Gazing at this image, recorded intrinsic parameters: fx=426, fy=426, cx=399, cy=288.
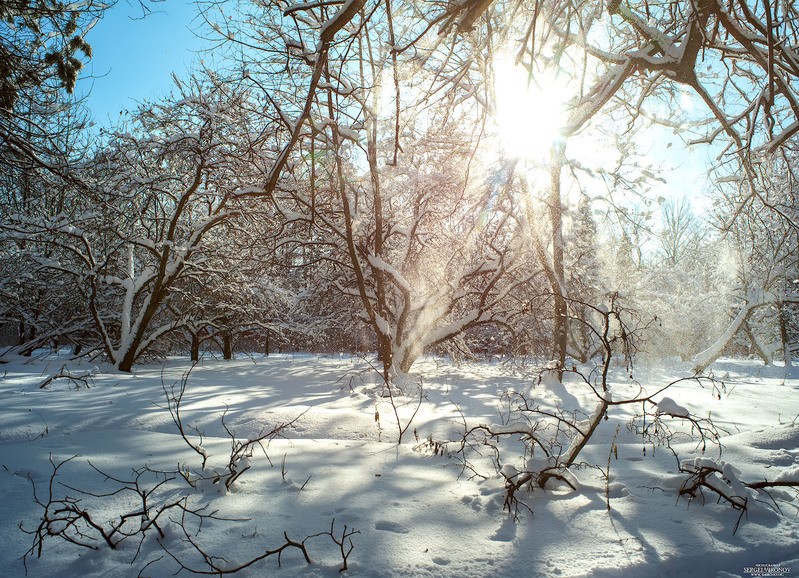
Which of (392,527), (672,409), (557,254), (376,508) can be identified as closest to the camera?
(392,527)

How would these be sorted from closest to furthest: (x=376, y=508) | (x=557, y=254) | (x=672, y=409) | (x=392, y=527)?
(x=392, y=527) → (x=376, y=508) → (x=672, y=409) → (x=557, y=254)

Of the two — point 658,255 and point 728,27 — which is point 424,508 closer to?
point 728,27

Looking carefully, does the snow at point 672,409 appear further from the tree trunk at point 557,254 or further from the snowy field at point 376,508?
the tree trunk at point 557,254

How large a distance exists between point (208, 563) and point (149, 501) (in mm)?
787

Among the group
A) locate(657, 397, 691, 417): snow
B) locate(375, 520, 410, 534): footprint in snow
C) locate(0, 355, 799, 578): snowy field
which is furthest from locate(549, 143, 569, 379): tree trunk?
locate(375, 520, 410, 534): footprint in snow

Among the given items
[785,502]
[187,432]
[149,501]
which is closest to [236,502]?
[149,501]

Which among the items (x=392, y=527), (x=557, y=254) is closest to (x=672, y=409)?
(x=392, y=527)

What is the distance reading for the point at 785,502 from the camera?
2.27m

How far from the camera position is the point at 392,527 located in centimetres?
195

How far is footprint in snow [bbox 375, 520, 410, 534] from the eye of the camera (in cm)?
192

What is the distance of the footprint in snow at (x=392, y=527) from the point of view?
6.29 ft

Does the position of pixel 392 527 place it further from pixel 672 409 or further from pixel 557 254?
pixel 557 254

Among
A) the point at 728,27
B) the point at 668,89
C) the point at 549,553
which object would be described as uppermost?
the point at 668,89

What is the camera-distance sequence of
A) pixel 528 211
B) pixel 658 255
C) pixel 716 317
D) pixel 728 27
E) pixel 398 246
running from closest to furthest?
pixel 728 27
pixel 528 211
pixel 398 246
pixel 716 317
pixel 658 255
